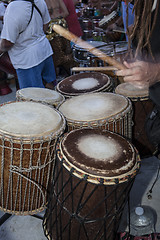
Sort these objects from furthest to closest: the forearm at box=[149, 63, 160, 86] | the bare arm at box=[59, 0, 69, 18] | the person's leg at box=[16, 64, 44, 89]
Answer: the bare arm at box=[59, 0, 69, 18], the person's leg at box=[16, 64, 44, 89], the forearm at box=[149, 63, 160, 86]

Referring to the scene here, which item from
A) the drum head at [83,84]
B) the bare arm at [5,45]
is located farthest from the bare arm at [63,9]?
the drum head at [83,84]

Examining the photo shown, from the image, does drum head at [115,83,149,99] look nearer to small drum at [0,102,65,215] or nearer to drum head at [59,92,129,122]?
drum head at [59,92,129,122]

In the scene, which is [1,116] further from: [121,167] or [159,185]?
[159,185]

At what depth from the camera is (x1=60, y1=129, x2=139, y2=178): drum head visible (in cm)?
139

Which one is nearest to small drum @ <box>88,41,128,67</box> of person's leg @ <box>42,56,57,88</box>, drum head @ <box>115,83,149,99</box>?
person's leg @ <box>42,56,57,88</box>

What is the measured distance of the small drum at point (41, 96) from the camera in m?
2.12

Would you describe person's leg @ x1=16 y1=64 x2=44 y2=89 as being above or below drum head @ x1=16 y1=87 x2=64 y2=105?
below

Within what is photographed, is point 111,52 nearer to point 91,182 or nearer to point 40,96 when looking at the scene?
point 40,96

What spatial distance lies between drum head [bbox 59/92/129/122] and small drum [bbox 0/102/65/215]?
0.44 ft

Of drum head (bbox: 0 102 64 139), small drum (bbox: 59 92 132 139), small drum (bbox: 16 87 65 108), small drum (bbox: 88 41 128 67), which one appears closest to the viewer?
drum head (bbox: 0 102 64 139)

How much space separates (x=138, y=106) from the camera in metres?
2.50

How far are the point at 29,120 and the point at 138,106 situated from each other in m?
1.22

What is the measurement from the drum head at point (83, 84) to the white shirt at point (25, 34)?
2.19 feet

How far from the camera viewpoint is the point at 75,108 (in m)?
1.98
